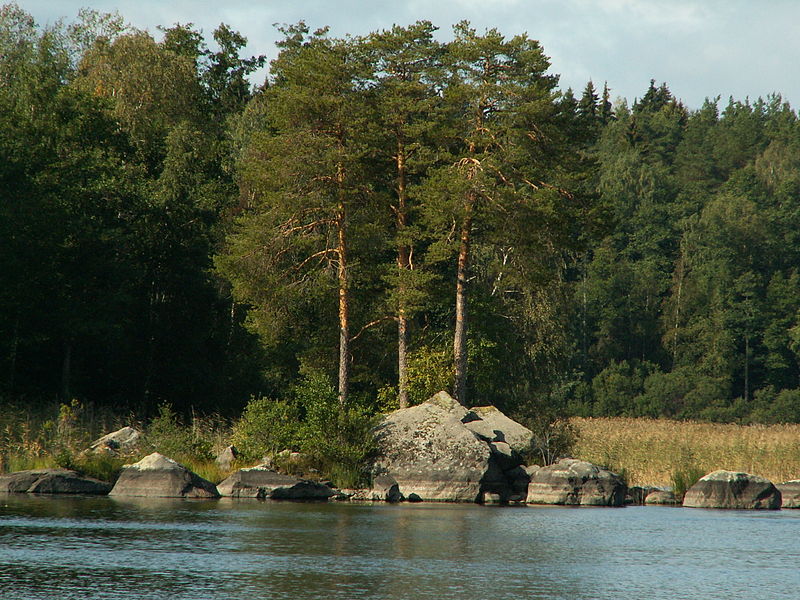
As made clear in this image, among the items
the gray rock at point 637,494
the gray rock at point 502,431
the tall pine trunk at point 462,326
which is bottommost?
the gray rock at point 637,494

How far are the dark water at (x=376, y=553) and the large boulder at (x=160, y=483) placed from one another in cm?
162

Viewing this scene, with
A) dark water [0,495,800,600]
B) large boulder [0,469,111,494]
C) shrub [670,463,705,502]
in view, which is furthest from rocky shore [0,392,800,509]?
dark water [0,495,800,600]

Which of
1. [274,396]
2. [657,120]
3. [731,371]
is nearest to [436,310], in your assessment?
[274,396]

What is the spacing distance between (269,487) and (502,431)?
7.65m

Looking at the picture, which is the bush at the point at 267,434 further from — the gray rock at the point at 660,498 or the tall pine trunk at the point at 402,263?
the gray rock at the point at 660,498

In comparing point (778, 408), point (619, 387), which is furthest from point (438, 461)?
point (778, 408)

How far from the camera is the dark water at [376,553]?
15469 millimetres

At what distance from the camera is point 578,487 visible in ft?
98.4

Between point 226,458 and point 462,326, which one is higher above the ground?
point 462,326

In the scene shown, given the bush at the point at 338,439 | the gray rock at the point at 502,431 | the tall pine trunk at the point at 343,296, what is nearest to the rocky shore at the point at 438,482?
the bush at the point at 338,439

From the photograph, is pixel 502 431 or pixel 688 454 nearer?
pixel 502 431

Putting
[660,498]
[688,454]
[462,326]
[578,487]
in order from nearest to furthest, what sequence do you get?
[578,487] → [660,498] → [688,454] → [462,326]

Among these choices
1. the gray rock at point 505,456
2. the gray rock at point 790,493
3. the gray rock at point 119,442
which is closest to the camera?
the gray rock at point 790,493

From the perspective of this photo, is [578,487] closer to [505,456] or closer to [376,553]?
[505,456]
